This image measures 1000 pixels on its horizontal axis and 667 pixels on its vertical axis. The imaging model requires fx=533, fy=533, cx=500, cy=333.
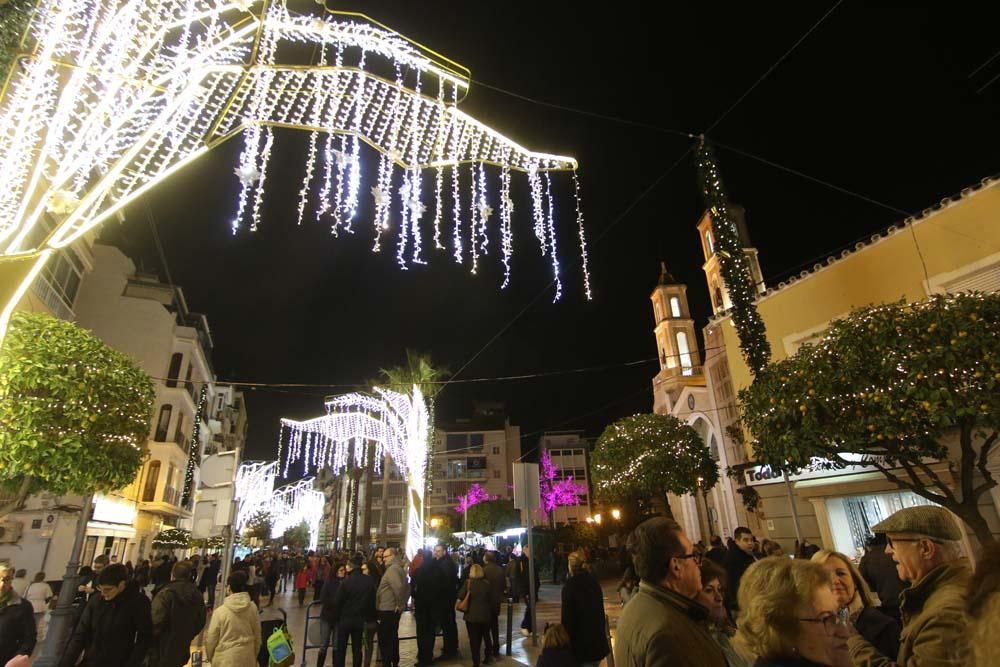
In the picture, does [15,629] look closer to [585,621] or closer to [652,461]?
[585,621]

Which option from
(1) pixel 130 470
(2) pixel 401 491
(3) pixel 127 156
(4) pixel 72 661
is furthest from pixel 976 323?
(2) pixel 401 491

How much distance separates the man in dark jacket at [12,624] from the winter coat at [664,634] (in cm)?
Answer: 645

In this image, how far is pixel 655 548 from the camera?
100 inches

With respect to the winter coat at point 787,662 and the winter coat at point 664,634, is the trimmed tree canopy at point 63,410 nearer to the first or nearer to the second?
the winter coat at point 664,634

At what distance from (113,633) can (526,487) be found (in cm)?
592

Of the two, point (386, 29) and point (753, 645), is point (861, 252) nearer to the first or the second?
point (386, 29)

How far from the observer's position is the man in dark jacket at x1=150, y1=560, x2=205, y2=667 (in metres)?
5.45

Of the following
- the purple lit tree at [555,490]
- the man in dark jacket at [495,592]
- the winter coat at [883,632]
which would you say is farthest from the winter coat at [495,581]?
the purple lit tree at [555,490]

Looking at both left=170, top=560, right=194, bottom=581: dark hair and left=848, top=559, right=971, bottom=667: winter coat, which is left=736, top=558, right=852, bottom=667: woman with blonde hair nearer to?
left=848, top=559, right=971, bottom=667: winter coat

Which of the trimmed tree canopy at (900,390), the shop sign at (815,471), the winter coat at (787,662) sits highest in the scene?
the trimmed tree canopy at (900,390)

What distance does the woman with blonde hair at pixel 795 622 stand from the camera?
7.10ft

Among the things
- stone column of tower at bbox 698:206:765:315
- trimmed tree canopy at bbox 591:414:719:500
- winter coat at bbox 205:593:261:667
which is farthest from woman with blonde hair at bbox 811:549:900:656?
stone column of tower at bbox 698:206:765:315

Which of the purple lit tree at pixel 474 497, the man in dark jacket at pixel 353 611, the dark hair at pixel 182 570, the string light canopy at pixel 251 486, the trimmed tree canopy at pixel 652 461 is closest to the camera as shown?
the dark hair at pixel 182 570

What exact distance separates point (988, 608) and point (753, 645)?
896 millimetres
